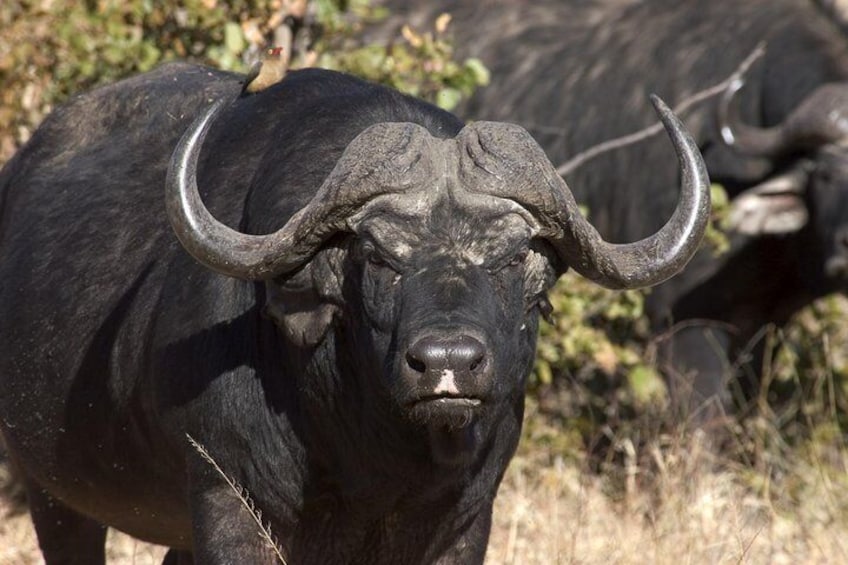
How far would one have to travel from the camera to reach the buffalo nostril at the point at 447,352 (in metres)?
3.84

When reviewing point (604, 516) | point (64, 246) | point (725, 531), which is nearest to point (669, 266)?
point (64, 246)

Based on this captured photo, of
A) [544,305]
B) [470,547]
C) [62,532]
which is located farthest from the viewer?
[62,532]

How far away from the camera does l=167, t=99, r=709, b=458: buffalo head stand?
4.06m

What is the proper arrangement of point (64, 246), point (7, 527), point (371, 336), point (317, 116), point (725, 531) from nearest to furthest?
1. point (371, 336)
2. point (317, 116)
3. point (64, 246)
4. point (725, 531)
5. point (7, 527)

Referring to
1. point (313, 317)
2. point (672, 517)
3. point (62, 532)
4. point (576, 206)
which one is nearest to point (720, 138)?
point (672, 517)

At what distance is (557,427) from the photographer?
8500 millimetres

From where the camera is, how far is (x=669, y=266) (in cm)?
438

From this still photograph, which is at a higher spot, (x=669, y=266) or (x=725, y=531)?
(x=669, y=266)

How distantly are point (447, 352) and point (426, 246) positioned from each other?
0.38 m

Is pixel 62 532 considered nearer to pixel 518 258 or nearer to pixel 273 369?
pixel 273 369

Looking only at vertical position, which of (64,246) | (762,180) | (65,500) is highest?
(64,246)

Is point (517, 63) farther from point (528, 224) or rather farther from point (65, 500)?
point (528, 224)

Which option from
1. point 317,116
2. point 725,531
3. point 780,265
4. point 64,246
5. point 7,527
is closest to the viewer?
point 317,116

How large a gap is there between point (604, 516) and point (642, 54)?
3.69 meters
